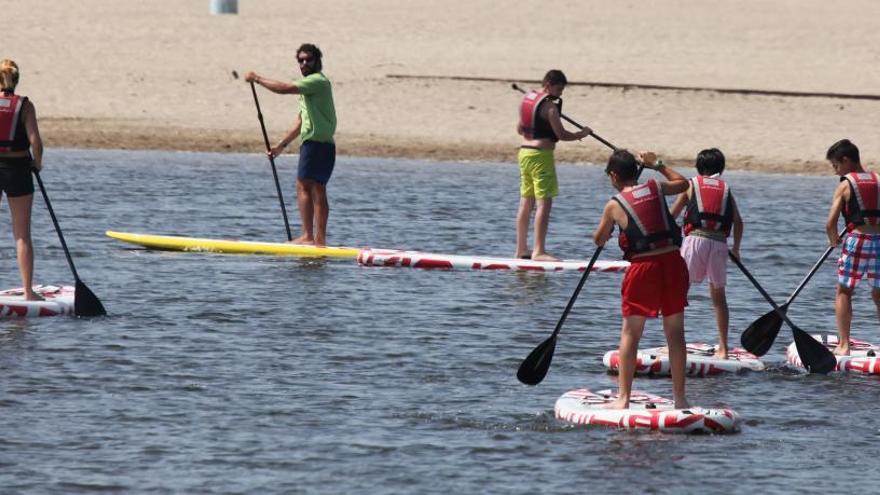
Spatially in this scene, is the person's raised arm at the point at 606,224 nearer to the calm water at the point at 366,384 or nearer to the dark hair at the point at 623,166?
the dark hair at the point at 623,166

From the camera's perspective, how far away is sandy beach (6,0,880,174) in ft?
90.8

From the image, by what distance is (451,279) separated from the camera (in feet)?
52.2

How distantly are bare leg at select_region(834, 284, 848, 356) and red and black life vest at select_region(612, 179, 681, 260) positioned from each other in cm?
243

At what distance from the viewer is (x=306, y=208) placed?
16781 mm

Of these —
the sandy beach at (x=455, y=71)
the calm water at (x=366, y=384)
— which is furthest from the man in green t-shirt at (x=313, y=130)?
the sandy beach at (x=455, y=71)

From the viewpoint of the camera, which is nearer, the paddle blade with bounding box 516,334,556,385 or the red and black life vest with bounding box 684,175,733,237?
the paddle blade with bounding box 516,334,556,385

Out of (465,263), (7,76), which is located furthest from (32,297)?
(465,263)

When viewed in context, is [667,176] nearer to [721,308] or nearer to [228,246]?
[721,308]

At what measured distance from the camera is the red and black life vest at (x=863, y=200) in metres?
11.7

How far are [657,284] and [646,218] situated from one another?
0.36 meters

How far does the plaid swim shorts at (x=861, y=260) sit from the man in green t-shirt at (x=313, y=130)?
5.71m

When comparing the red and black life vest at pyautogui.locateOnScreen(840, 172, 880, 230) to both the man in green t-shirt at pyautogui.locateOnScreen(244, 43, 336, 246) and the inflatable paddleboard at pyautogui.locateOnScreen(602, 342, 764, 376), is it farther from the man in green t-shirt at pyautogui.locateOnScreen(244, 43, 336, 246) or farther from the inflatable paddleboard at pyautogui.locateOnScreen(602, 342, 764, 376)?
the man in green t-shirt at pyautogui.locateOnScreen(244, 43, 336, 246)

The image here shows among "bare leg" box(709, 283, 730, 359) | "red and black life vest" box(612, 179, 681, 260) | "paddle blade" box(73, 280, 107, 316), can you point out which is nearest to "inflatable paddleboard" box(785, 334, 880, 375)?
"bare leg" box(709, 283, 730, 359)

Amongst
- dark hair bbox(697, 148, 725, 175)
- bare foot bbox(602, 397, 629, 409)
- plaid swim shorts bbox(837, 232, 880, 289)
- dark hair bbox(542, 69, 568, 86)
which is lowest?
bare foot bbox(602, 397, 629, 409)
